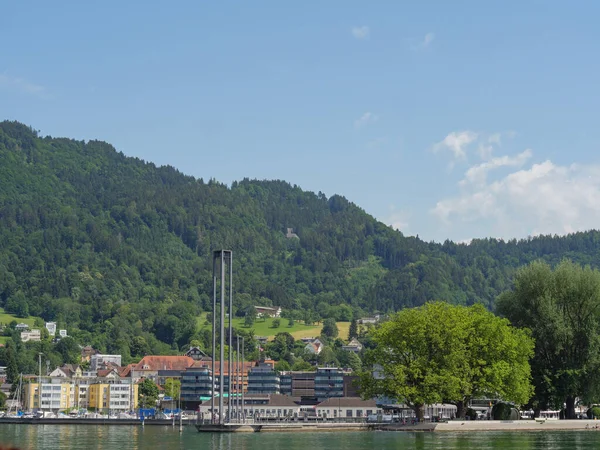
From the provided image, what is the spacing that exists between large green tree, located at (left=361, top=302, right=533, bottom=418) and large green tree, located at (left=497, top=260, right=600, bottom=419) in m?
2.44

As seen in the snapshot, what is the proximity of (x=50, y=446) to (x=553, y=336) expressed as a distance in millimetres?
47310

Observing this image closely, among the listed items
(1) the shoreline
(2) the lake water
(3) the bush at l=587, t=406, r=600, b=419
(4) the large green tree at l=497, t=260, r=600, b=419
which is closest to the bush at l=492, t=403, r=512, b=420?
(4) the large green tree at l=497, t=260, r=600, b=419

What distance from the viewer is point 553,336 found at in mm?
103438

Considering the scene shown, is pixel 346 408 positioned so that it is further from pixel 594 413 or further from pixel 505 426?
pixel 505 426

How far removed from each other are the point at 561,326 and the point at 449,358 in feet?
35.6

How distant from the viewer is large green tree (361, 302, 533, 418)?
100688mm

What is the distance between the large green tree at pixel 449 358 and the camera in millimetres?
100688

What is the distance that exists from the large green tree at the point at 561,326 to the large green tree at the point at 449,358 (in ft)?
8.00

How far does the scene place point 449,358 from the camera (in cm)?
10144

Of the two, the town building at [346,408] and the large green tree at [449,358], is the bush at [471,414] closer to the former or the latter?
the large green tree at [449,358]

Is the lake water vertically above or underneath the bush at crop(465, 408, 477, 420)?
underneath

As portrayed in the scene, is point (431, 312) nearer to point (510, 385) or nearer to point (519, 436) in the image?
point (510, 385)

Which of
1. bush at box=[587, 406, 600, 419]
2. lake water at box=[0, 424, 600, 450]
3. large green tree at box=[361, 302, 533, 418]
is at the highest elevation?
large green tree at box=[361, 302, 533, 418]

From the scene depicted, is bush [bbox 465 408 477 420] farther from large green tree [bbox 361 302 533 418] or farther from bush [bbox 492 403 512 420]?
large green tree [bbox 361 302 533 418]
